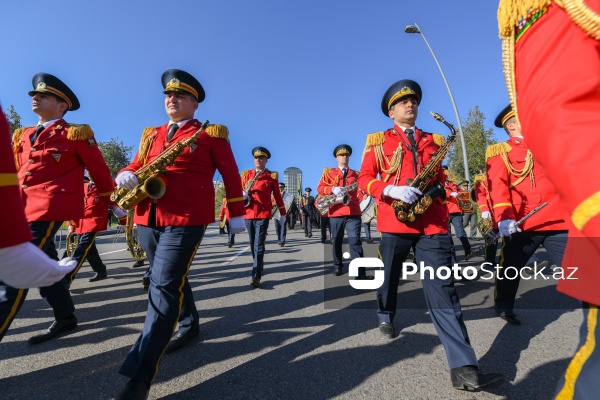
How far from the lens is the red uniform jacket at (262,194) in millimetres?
5535

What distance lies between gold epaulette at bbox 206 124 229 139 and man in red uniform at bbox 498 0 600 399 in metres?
2.22

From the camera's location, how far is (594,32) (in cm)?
Answer: 77

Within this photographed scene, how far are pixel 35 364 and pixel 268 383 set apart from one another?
189 cm

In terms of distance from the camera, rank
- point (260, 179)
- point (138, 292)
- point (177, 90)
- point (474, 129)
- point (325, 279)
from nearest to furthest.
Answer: point (177, 90) < point (138, 292) < point (325, 279) < point (260, 179) < point (474, 129)

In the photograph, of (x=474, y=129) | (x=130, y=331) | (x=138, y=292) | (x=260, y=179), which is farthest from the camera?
(x=474, y=129)

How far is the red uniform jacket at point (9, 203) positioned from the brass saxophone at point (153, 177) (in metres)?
1.37

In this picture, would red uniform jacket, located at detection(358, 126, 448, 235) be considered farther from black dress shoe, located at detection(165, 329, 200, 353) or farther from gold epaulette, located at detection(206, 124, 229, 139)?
black dress shoe, located at detection(165, 329, 200, 353)

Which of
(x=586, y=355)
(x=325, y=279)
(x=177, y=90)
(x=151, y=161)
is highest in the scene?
(x=177, y=90)

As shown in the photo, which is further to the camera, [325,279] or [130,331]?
[325,279]

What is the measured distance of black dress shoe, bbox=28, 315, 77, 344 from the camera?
281 centimetres

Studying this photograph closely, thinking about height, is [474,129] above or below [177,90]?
above

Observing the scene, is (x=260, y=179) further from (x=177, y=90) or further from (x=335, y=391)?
(x=335, y=391)

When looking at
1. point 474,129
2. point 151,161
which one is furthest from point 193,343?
point 474,129

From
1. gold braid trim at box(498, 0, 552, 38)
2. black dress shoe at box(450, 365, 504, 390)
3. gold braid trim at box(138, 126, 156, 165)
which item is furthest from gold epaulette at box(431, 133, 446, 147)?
gold braid trim at box(138, 126, 156, 165)
